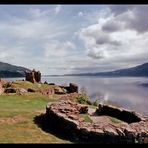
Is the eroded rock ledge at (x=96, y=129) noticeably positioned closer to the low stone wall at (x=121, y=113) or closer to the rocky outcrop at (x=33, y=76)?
A: the low stone wall at (x=121, y=113)

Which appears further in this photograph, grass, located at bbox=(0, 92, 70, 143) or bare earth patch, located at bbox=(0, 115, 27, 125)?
bare earth patch, located at bbox=(0, 115, 27, 125)

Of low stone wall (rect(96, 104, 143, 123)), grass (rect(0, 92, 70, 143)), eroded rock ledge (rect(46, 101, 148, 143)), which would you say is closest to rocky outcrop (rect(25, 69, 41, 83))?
low stone wall (rect(96, 104, 143, 123))

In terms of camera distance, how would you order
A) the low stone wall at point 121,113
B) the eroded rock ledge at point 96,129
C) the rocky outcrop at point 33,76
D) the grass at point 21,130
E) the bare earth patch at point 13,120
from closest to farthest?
1. the grass at point 21,130
2. the eroded rock ledge at point 96,129
3. the bare earth patch at point 13,120
4. the low stone wall at point 121,113
5. the rocky outcrop at point 33,76

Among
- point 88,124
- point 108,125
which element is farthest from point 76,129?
point 108,125

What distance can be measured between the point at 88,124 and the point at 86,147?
17963 millimetres

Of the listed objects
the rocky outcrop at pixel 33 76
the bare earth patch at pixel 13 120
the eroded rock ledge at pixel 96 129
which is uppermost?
the rocky outcrop at pixel 33 76

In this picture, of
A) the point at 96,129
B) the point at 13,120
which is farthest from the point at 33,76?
the point at 96,129

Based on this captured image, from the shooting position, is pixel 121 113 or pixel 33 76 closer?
pixel 121 113

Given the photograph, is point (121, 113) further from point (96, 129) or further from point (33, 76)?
point (33, 76)

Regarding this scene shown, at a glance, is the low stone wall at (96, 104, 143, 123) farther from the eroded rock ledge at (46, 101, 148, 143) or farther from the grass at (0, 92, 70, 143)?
the grass at (0, 92, 70, 143)

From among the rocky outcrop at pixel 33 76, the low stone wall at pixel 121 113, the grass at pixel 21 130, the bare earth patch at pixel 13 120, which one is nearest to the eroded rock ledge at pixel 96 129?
the grass at pixel 21 130
